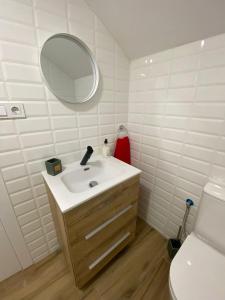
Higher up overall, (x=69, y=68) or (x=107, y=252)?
(x=69, y=68)

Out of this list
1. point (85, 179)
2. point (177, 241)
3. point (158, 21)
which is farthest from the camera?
point (177, 241)

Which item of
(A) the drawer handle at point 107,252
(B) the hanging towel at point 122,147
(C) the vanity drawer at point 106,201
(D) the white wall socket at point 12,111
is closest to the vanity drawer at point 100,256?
(A) the drawer handle at point 107,252

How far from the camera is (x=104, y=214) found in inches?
35.7

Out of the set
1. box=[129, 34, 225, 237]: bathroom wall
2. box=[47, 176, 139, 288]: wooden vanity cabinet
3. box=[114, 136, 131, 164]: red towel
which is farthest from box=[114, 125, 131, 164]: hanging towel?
box=[47, 176, 139, 288]: wooden vanity cabinet

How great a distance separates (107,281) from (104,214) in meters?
0.64

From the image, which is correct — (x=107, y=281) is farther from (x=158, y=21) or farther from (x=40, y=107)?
(x=158, y=21)

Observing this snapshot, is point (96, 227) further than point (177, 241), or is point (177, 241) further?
point (177, 241)

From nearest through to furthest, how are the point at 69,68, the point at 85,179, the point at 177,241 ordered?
1. the point at 69,68
2. the point at 85,179
3. the point at 177,241

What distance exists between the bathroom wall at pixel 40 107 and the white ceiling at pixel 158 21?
0.11 meters

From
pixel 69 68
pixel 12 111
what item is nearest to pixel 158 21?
pixel 69 68

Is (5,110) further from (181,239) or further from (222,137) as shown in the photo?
(181,239)

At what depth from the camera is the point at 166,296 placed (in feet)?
3.31

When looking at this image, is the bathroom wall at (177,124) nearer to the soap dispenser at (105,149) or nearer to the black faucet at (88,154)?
the soap dispenser at (105,149)

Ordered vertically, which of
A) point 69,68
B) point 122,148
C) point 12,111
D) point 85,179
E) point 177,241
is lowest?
point 177,241
